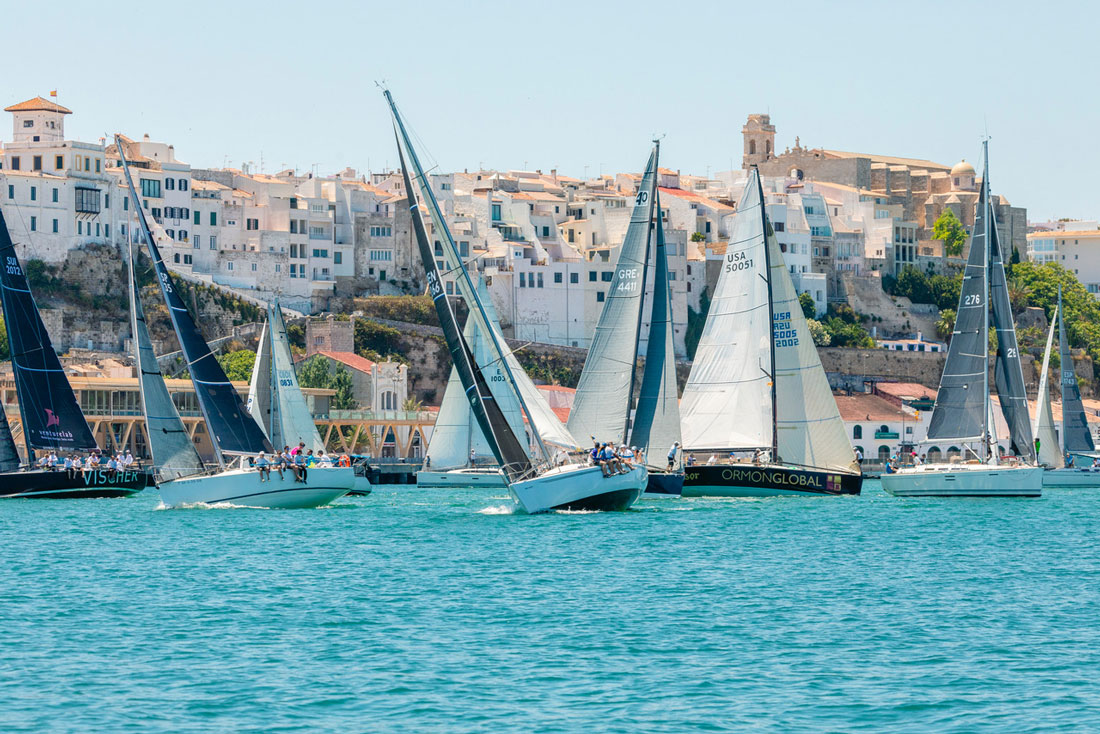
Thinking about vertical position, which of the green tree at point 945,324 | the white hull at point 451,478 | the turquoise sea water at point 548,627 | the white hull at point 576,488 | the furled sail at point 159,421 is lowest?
the turquoise sea water at point 548,627

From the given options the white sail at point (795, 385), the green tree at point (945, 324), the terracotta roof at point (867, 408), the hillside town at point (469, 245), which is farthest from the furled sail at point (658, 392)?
the green tree at point (945, 324)

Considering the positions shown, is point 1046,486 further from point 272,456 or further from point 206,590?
point 206,590

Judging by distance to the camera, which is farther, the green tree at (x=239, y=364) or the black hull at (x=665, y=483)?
the green tree at (x=239, y=364)

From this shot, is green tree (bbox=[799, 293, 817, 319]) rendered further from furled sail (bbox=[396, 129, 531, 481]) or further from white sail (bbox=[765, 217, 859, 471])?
furled sail (bbox=[396, 129, 531, 481])

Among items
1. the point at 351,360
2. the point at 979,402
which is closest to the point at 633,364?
the point at 979,402

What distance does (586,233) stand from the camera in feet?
387

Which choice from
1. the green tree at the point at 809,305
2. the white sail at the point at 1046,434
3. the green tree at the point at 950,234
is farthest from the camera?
the green tree at the point at 950,234

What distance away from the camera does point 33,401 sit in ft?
179

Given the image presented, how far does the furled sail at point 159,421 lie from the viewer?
161 ft

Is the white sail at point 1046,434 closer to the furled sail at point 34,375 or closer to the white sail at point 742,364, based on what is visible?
the white sail at point 742,364

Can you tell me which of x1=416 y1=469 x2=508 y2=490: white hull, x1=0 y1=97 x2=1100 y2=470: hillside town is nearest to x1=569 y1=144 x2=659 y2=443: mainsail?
x1=416 y1=469 x2=508 y2=490: white hull

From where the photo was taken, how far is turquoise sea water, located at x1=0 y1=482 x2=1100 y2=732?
72.0 feet

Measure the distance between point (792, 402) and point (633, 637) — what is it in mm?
27116

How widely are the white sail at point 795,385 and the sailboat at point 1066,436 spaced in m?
19.1
